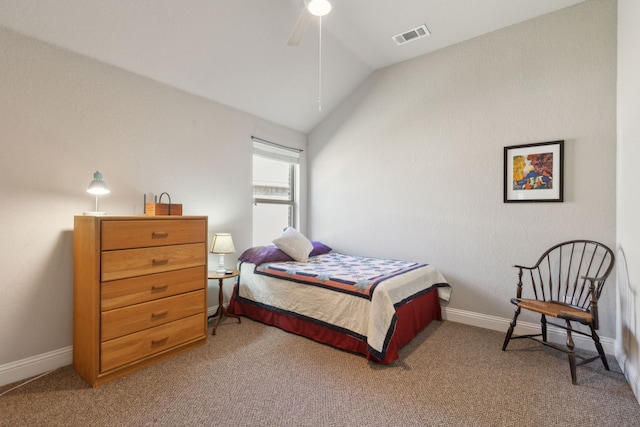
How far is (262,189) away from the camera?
382 centimetres

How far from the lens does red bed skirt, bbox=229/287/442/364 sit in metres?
2.31

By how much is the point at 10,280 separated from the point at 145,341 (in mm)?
952

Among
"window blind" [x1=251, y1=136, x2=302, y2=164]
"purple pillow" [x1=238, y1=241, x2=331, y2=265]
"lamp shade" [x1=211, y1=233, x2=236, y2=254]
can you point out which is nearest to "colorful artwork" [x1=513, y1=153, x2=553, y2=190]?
"purple pillow" [x1=238, y1=241, x2=331, y2=265]

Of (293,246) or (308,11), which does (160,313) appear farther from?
(308,11)

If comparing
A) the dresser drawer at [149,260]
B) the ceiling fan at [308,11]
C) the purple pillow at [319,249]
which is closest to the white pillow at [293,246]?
the purple pillow at [319,249]

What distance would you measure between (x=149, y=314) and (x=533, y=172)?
344 cm

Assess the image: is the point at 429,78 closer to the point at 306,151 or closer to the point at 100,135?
the point at 306,151

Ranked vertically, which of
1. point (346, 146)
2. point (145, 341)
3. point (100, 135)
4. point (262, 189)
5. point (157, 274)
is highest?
point (346, 146)

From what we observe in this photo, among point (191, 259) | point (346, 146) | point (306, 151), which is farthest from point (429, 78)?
point (191, 259)

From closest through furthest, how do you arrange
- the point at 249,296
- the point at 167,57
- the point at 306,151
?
the point at 167,57 → the point at 249,296 → the point at 306,151

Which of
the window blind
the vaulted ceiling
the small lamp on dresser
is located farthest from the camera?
the window blind

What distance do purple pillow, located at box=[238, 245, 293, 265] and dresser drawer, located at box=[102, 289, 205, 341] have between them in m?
0.76

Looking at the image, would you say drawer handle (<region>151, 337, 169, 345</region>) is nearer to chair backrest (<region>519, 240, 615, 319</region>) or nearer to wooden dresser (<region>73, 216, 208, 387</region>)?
wooden dresser (<region>73, 216, 208, 387</region>)

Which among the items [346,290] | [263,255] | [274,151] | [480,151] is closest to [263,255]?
[263,255]
